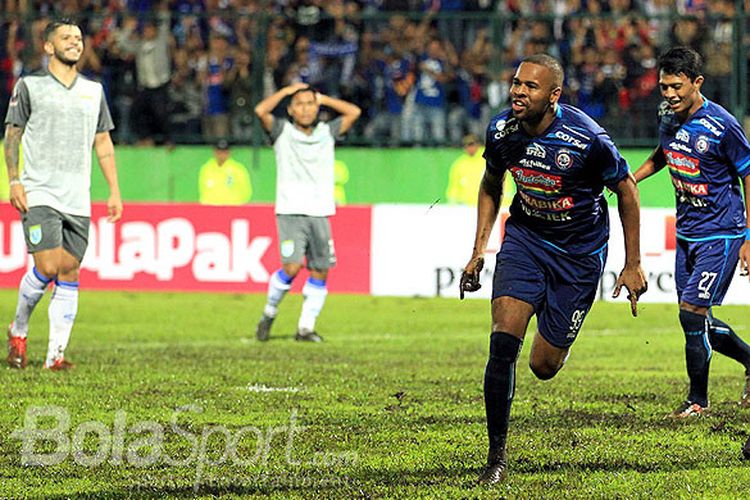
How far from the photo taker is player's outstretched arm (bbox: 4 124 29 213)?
35.8 ft

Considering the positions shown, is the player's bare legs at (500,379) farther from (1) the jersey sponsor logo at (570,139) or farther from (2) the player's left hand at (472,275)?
(1) the jersey sponsor logo at (570,139)

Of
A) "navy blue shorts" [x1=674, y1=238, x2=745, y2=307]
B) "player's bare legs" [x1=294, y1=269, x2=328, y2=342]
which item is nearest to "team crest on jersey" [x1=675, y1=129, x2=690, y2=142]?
"navy blue shorts" [x1=674, y1=238, x2=745, y2=307]

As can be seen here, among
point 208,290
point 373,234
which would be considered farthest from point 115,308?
point 373,234

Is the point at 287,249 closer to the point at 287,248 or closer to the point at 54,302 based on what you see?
the point at 287,248

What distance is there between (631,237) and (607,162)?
39 centimetres

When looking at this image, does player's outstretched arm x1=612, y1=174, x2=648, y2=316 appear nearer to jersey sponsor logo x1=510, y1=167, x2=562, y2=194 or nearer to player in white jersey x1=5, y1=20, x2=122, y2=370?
jersey sponsor logo x1=510, y1=167, x2=562, y2=194

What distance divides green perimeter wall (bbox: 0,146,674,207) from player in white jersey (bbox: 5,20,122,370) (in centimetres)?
1109

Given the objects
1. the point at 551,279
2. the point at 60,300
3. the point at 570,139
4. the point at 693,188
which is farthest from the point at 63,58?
the point at 570,139

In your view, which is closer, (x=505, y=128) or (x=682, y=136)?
(x=505, y=128)

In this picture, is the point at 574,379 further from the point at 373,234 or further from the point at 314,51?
the point at 314,51

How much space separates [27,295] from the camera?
11398mm

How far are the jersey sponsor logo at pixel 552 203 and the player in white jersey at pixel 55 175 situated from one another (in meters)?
4.43

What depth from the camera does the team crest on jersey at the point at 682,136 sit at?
9.56m

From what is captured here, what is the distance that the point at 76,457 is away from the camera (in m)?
7.50
